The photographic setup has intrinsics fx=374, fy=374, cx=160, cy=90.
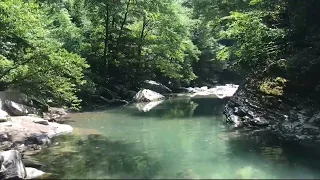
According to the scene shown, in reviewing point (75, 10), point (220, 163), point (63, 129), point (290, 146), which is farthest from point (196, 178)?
point (75, 10)

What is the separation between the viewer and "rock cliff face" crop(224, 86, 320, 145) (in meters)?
14.3

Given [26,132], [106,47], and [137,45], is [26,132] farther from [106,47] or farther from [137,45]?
[137,45]

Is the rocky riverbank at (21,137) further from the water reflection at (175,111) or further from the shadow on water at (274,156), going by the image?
the shadow on water at (274,156)

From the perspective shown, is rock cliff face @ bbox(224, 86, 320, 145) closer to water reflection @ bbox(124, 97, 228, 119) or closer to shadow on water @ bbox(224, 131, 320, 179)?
shadow on water @ bbox(224, 131, 320, 179)

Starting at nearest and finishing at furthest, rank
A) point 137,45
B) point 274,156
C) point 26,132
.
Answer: point 274,156
point 26,132
point 137,45

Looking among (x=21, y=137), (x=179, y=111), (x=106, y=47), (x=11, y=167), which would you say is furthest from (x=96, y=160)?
(x=106, y=47)

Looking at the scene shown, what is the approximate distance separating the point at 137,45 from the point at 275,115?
17670 mm

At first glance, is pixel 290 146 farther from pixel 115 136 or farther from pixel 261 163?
pixel 115 136

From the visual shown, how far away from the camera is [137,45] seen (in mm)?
31812

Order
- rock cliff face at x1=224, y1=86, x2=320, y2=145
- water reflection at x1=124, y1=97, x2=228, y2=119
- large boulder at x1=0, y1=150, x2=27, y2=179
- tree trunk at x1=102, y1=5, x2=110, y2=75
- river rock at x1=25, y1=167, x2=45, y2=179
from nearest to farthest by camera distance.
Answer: large boulder at x1=0, y1=150, x2=27, y2=179 < river rock at x1=25, y1=167, x2=45, y2=179 < rock cliff face at x1=224, y1=86, x2=320, y2=145 < water reflection at x1=124, y1=97, x2=228, y2=119 < tree trunk at x1=102, y1=5, x2=110, y2=75

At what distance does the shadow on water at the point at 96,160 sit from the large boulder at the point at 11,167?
0.76 metres

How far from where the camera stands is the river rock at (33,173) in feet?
33.1

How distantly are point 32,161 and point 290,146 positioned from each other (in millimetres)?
8709

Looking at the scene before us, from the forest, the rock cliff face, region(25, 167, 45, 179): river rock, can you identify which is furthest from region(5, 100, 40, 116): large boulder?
the rock cliff face
